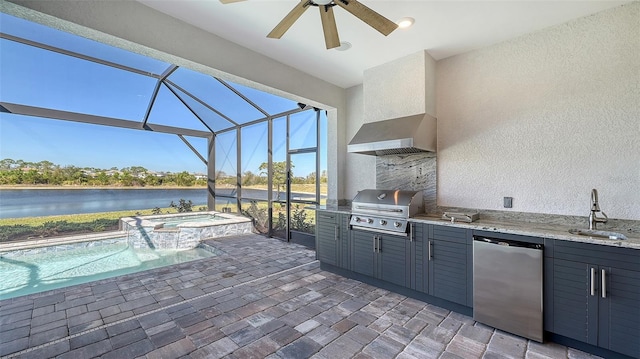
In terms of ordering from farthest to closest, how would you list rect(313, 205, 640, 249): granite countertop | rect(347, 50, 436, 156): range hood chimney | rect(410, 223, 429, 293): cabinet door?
rect(347, 50, 436, 156): range hood chimney
rect(410, 223, 429, 293): cabinet door
rect(313, 205, 640, 249): granite countertop

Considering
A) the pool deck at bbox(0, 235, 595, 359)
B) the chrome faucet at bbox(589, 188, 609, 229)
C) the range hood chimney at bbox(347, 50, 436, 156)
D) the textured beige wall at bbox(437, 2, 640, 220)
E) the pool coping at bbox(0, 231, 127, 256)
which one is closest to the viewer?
the pool deck at bbox(0, 235, 595, 359)

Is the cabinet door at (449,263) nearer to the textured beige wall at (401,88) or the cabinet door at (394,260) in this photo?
the cabinet door at (394,260)

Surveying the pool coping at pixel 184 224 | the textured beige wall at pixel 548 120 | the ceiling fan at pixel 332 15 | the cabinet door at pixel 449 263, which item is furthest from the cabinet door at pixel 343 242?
the pool coping at pixel 184 224

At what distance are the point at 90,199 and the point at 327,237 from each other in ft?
20.6

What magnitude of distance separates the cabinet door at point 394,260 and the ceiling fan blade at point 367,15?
6.66 ft

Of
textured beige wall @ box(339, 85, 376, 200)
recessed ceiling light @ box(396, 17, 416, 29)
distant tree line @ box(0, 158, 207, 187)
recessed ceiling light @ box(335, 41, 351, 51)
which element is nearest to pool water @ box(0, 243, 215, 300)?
distant tree line @ box(0, 158, 207, 187)

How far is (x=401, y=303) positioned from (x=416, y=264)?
0.43m

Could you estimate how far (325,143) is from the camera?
4711 mm

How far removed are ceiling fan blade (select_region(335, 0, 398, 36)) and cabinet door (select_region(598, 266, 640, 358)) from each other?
7.37 ft

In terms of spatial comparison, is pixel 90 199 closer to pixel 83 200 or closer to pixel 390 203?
pixel 83 200

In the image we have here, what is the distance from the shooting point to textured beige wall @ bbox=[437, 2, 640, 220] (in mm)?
2150

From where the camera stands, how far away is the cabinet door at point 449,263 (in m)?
2.37

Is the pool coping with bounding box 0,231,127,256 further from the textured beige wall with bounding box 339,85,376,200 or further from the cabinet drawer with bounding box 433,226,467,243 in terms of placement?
the cabinet drawer with bounding box 433,226,467,243

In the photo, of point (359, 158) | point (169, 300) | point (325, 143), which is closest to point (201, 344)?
point (169, 300)
